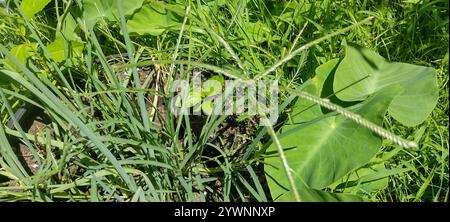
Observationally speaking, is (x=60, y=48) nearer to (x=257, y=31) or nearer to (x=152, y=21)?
(x=152, y=21)

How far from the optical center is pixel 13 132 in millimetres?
1411

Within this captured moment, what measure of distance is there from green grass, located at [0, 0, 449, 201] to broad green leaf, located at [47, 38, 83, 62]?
29 millimetres

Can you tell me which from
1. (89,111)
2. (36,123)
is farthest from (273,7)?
(36,123)

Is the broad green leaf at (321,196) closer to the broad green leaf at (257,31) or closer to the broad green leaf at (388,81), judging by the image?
the broad green leaf at (388,81)

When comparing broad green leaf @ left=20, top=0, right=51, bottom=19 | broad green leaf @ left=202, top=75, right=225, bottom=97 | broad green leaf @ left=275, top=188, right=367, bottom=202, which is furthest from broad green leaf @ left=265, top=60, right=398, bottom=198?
broad green leaf @ left=20, top=0, right=51, bottom=19

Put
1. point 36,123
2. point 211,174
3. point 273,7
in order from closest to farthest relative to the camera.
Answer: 1. point 211,174
2. point 36,123
3. point 273,7

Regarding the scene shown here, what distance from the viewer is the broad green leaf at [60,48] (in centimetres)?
143

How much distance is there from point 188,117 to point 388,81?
0.49 m

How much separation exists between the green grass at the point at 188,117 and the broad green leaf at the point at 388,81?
0.43 feet

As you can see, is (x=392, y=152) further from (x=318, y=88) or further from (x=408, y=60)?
(x=408, y=60)

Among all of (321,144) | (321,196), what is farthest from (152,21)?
(321,196)

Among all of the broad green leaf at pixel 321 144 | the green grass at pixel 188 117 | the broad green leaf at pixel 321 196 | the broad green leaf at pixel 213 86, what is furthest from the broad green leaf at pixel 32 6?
the broad green leaf at pixel 321 196

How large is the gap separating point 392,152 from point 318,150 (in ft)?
0.68

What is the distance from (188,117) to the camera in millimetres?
1350
